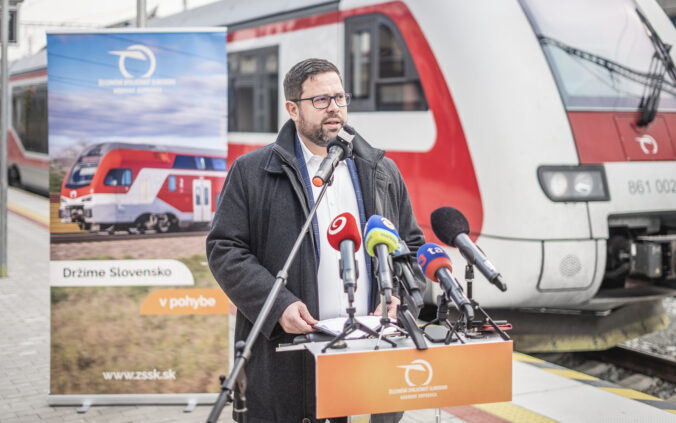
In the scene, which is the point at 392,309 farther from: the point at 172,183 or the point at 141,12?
the point at 141,12

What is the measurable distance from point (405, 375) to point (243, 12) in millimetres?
7542

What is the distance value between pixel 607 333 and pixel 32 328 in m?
4.76

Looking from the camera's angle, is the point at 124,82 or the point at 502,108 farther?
the point at 502,108

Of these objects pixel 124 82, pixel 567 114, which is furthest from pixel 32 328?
pixel 567 114

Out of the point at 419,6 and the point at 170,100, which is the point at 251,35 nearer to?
the point at 419,6

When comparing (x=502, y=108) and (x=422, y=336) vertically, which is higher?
(x=502, y=108)

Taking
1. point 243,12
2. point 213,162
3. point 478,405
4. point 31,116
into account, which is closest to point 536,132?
point 478,405

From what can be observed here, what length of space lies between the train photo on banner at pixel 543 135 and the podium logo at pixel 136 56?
237 cm

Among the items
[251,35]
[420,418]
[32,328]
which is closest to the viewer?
[420,418]

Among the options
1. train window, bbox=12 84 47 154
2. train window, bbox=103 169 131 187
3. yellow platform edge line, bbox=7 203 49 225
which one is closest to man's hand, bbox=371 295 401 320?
train window, bbox=103 169 131 187

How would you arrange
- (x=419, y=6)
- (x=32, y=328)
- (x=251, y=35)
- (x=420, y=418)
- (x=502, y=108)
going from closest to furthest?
(x=420, y=418) → (x=502, y=108) → (x=419, y=6) → (x=32, y=328) → (x=251, y=35)

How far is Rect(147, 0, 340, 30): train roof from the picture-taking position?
25.2ft

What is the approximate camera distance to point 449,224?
2.53 m

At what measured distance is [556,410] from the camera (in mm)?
4676
